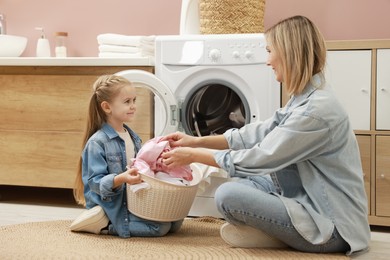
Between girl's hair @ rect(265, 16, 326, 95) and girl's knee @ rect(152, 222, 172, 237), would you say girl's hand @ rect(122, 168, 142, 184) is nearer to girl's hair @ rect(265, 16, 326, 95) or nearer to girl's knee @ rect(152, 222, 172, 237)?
girl's knee @ rect(152, 222, 172, 237)

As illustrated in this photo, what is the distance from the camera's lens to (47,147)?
10.3 feet


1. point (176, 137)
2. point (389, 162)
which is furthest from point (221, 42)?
point (389, 162)

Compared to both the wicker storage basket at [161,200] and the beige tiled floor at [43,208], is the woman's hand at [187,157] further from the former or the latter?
the beige tiled floor at [43,208]

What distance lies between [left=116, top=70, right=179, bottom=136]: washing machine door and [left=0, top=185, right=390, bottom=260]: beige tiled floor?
65 centimetres

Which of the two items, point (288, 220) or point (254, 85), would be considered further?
point (254, 85)

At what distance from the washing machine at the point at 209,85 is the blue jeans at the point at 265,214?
26.3 inches

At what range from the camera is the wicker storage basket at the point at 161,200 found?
2150 millimetres

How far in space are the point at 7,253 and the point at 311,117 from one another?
3.63 ft

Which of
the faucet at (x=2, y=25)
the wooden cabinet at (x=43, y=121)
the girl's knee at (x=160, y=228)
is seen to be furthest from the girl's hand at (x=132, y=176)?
the faucet at (x=2, y=25)

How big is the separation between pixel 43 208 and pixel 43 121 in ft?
1.50

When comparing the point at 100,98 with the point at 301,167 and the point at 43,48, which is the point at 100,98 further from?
the point at 43,48

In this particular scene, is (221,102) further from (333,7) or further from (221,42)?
(333,7)

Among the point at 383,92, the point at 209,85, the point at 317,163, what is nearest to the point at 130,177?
the point at 317,163

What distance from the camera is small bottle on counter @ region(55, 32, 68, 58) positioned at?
3.64 meters
